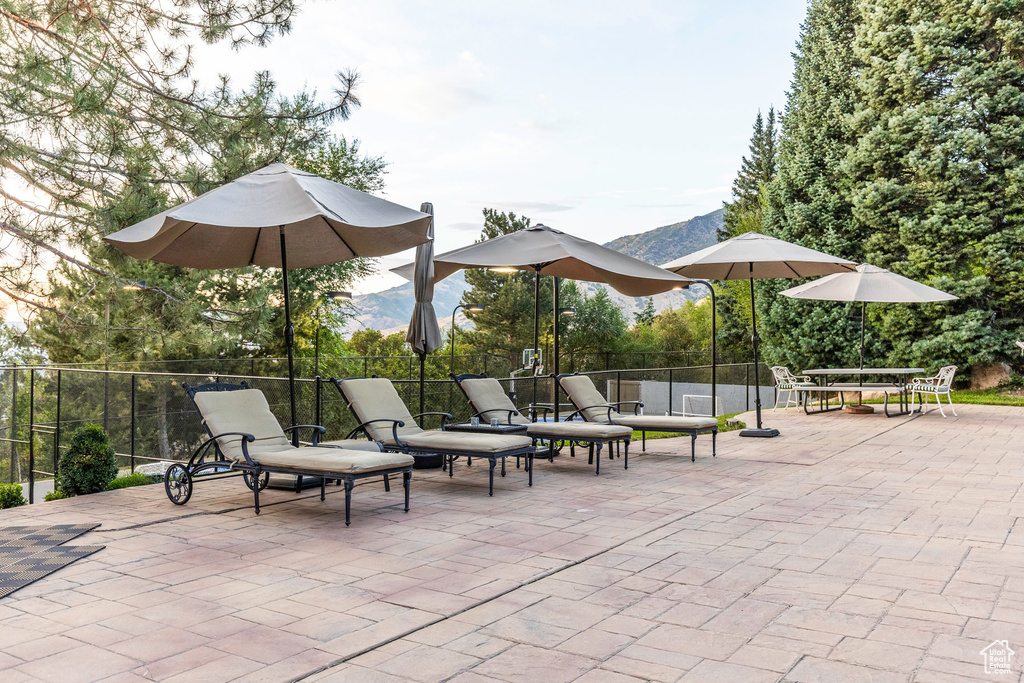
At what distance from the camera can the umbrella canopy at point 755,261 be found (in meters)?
9.66

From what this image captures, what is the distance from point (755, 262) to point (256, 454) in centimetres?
733

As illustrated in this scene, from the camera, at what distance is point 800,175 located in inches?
818

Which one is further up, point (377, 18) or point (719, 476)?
point (377, 18)

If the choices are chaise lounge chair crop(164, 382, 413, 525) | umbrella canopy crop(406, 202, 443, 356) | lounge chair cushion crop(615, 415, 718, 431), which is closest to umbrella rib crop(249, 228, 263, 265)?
chaise lounge chair crop(164, 382, 413, 525)

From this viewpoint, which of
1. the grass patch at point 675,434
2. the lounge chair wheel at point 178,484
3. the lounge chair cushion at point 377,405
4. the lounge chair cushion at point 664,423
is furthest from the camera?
the grass patch at point 675,434

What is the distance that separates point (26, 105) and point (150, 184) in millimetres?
1579

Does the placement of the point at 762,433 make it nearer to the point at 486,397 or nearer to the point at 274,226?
the point at 486,397

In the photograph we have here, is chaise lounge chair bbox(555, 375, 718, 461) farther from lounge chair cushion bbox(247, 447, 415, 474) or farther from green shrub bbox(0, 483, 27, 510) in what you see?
green shrub bbox(0, 483, 27, 510)

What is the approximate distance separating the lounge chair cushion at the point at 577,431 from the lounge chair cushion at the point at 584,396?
1174mm

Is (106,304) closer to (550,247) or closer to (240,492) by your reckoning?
(240,492)

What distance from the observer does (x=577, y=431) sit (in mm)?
7094

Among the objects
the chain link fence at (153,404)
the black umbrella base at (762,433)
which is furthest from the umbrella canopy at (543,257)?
the chain link fence at (153,404)

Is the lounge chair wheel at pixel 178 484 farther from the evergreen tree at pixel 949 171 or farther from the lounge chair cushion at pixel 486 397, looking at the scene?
the evergreen tree at pixel 949 171

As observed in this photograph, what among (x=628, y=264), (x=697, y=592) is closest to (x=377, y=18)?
(x=628, y=264)
